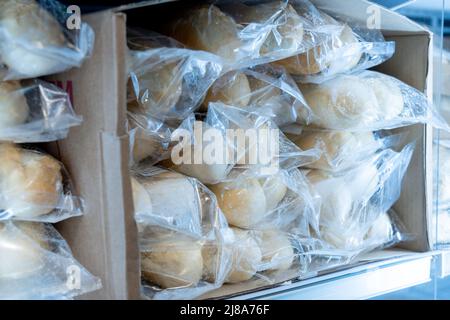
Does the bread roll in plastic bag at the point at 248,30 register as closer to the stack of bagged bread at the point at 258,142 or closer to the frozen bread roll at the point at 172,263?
the stack of bagged bread at the point at 258,142

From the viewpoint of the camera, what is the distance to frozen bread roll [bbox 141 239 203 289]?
0.68 metres

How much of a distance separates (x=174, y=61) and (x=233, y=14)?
0.49ft

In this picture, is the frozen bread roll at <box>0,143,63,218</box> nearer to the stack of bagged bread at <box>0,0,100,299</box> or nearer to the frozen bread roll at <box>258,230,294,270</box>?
the stack of bagged bread at <box>0,0,100,299</box>

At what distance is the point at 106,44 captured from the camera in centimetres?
56

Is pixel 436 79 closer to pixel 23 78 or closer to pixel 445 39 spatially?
pixel 445 39

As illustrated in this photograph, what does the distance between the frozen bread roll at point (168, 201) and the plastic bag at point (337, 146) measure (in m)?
0.23

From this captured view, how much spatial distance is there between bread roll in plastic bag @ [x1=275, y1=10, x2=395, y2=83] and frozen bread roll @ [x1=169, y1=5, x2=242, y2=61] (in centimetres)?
12

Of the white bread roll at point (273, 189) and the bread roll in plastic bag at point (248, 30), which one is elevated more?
the bread roll in plastic bag at point (248, 30)

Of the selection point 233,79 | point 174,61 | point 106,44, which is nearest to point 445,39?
point 233,79

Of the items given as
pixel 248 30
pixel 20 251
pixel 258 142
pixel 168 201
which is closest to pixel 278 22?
pixel 248 30

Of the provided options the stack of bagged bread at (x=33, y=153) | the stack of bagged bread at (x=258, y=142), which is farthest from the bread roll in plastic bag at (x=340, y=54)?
the stack of bagged bread at (x=33, y=153)

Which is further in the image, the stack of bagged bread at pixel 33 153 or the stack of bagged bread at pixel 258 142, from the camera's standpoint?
the stack of bagged bread at pixel 258 142

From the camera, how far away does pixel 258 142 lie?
0.75 meters

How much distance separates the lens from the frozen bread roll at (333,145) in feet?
2.78
